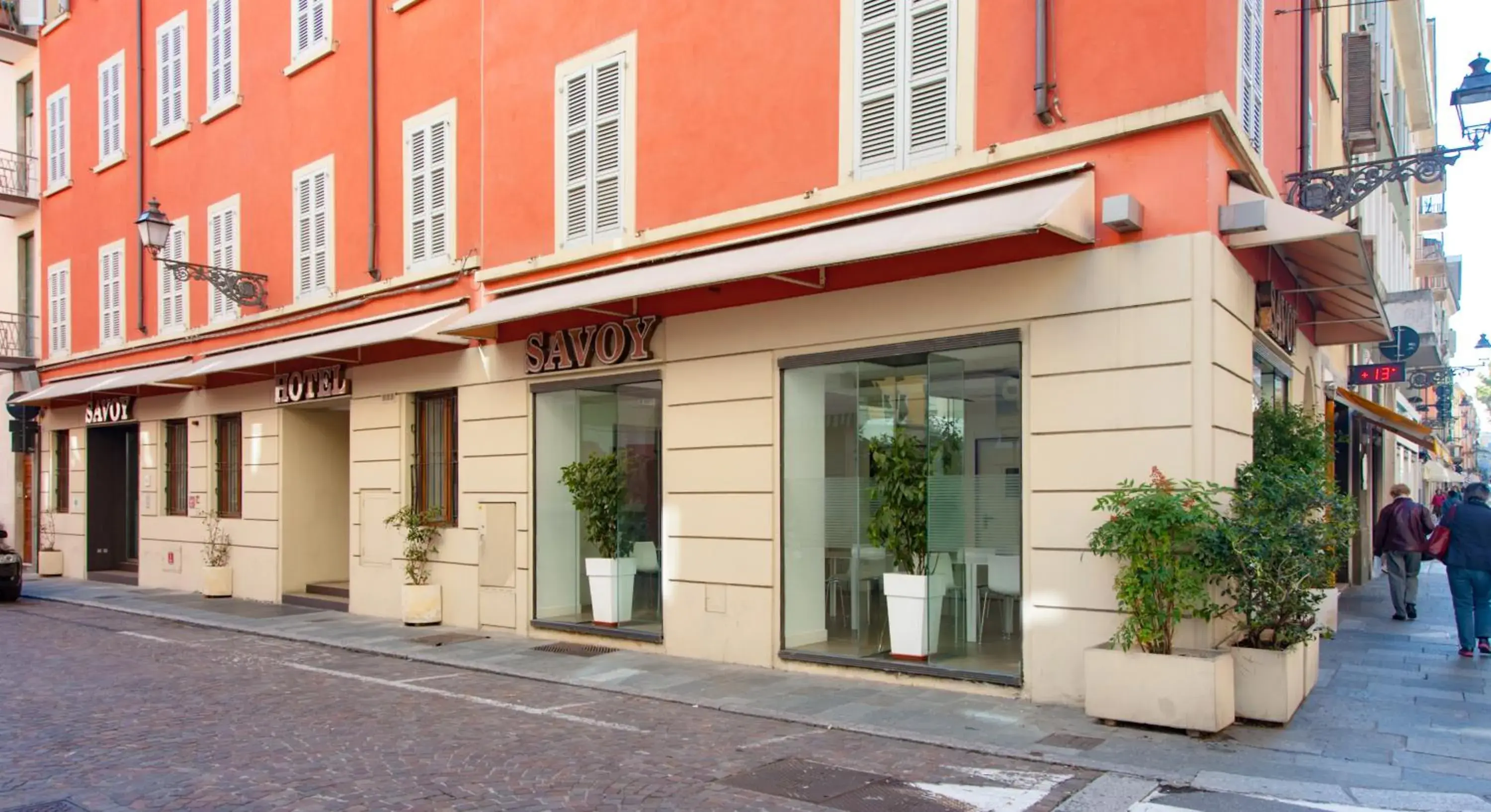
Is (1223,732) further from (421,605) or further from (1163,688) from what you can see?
(421,605)

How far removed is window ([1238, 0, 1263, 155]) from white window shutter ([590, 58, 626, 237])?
620 centimetres

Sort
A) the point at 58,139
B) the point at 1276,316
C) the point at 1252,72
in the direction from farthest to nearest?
the point at 58,139 → the point at 1276,316 → the point at 1252,72

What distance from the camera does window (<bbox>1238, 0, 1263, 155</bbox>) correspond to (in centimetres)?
910

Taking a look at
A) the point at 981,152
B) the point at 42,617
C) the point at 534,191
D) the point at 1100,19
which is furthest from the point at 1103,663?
the point at 42,617

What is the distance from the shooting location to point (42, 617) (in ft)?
53.0

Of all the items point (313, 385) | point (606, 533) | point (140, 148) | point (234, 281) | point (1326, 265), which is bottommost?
point (606, 533)

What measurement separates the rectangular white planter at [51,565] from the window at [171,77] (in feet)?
29.4

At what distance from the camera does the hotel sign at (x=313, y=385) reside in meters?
15.8

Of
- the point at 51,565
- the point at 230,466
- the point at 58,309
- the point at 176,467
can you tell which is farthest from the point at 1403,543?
the point at 58,309

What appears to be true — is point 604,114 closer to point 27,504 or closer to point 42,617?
point 42,617

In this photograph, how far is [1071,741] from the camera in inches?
290

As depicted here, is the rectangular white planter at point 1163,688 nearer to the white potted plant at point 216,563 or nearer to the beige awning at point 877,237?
the beige awning at point 877,237

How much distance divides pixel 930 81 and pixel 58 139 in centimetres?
2139

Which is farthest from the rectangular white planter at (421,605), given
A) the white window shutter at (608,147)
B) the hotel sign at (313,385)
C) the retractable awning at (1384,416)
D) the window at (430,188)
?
the retractable awning at (1384,416)
